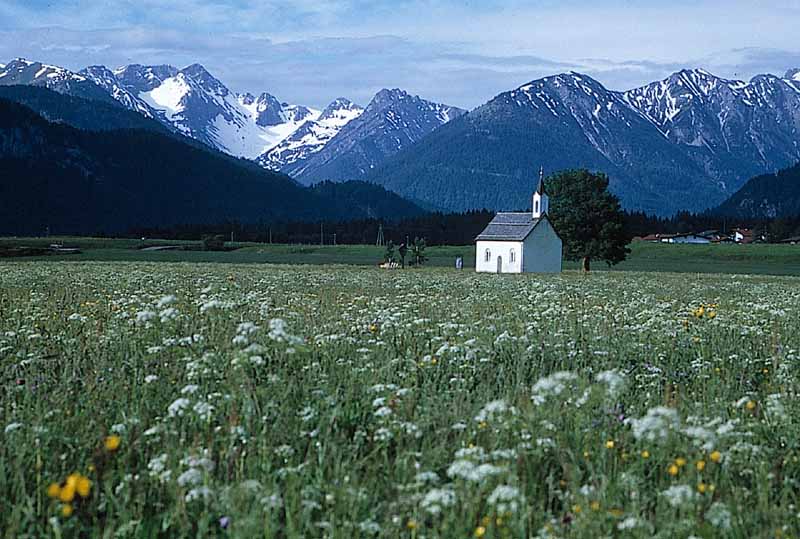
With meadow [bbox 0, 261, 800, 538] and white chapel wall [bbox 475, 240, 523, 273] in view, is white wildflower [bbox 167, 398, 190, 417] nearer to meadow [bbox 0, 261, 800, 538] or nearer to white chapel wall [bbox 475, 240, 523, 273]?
meadow [bbox 0, 261, 800, 538]

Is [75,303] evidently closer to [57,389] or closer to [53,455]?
[57,389]

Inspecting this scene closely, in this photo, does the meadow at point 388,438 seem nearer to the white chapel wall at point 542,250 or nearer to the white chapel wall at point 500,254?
the white chapel wall at point 542,250

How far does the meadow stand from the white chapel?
79750mm

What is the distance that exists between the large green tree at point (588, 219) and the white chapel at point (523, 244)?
151 centimetres

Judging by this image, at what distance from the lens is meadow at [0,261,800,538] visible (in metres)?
6.40

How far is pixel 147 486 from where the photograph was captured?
735 cm

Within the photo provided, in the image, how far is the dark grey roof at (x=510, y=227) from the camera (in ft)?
310

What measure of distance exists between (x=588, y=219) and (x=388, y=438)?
88357 mm

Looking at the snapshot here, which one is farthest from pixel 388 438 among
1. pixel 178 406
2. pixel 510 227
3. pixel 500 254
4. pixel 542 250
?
pixel 510 227

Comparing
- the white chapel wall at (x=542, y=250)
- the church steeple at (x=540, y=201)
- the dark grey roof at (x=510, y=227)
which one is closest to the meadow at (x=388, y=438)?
the white chapel wall at (x=542, y=250)

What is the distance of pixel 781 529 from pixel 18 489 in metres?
5.45

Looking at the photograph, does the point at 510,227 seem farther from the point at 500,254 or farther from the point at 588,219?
the point at 588,219

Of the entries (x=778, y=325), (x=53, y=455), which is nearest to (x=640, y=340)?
(x=778, y=325)

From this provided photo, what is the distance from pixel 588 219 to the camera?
93.9 meters
